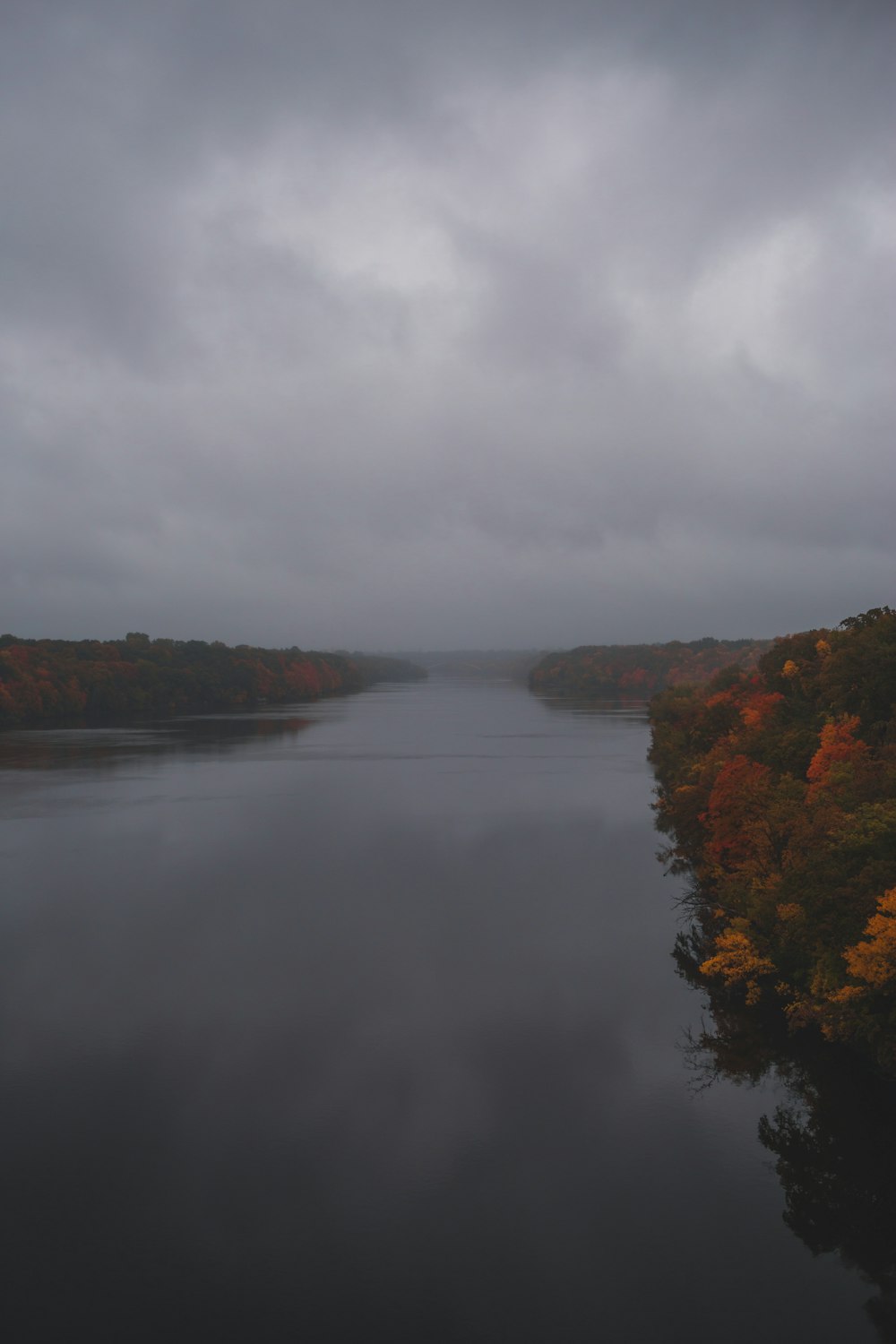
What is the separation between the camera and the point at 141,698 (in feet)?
324

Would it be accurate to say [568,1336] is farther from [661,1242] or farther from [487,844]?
[487,844]

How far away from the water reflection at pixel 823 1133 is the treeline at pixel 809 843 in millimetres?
695

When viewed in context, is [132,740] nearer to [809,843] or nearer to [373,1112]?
[373,1112]

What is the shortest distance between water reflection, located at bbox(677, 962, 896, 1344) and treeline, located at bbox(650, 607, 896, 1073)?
27.4 inches

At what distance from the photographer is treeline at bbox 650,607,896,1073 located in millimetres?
15695

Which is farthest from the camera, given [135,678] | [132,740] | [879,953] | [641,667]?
[641,667]

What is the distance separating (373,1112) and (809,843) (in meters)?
10.0

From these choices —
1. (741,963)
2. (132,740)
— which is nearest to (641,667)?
(132,740)

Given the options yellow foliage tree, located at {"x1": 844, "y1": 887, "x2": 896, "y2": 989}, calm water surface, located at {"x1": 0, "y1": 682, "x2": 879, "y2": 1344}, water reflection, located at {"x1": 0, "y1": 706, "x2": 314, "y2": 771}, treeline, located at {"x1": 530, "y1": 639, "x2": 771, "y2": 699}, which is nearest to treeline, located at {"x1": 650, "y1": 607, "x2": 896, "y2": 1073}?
yellow foliage tree, located at {"x1": 844, "y1": 887, "x2": 896, "y2": 989}

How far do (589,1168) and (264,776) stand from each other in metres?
39.1

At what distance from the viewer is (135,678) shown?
10056cm

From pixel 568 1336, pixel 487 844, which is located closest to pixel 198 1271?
pixel 568 1336

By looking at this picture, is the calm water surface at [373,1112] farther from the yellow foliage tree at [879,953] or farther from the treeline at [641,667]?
the treeline at [641,667]

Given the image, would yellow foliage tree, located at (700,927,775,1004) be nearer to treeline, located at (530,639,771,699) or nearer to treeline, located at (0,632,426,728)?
treeline, located at (0,632,426,728)
